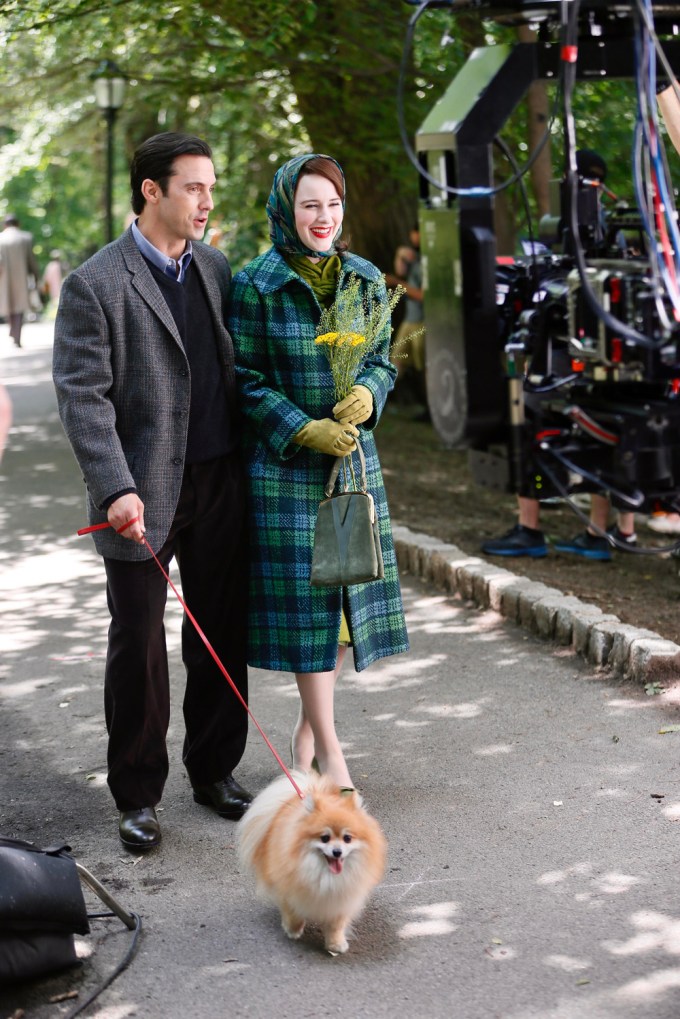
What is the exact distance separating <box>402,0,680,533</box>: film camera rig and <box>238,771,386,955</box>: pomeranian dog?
324 centimetres

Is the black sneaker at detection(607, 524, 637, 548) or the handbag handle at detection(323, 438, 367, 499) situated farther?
the black sneaker at detection(607, 524, 637, 548)

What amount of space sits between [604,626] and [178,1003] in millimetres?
3055

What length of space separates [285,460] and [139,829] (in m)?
1.26

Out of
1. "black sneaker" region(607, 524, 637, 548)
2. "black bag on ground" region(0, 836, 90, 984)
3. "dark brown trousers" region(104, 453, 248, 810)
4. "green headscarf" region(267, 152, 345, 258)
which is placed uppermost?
"green headscarf" region(267, 152, 345, 258)

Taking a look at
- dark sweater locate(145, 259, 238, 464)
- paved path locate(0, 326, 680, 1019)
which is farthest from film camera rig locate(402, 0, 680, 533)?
dark sweater locate(145, 259, 238, 464)

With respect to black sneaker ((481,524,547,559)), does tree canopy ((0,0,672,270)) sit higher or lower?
higher

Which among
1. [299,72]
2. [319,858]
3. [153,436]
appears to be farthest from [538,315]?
[299,72]

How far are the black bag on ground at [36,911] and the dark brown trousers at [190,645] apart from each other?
0.78 metres

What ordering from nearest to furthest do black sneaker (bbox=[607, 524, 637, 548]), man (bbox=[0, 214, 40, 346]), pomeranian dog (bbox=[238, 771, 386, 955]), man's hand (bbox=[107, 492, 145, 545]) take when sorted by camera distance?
pomeranian dog (bbox=[238, 771, 386, 955]) → man's hand (bbox=[107, 492, 145, 545]) → black sneaker (bbox=[607, 524, 637, 548]) → man (bbox=[0, 214, 40, 346])

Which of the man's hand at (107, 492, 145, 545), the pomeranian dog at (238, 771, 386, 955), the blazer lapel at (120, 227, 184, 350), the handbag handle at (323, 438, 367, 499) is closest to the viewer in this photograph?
the pomeranian dog at (238, 771, 386, 955)

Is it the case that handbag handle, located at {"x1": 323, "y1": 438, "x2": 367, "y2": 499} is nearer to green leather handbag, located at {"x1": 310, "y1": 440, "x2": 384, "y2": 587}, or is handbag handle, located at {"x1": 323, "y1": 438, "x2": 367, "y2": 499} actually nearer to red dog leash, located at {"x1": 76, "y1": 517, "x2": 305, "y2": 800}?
green leather handbag, located at {"x1": 310, "y1": 440, "x2": 384, "y2": 587}

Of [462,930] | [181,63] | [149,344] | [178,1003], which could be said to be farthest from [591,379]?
[181,63]

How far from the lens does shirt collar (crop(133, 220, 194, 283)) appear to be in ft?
14.1

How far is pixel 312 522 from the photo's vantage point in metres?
4.46
